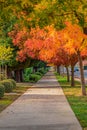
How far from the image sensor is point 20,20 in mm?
12562

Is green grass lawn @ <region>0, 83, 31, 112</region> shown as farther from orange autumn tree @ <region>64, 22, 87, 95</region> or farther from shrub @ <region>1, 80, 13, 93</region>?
orange autumn tree @ <region>64, 22, 87, 95</region>

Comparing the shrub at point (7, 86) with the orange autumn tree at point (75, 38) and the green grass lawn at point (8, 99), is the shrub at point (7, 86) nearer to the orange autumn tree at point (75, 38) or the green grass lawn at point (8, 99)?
the green grass lawn at point (8, 99)

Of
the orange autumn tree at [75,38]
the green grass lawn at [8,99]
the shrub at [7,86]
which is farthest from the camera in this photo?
the shrub at [7,86]

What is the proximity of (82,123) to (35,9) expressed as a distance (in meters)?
4.50

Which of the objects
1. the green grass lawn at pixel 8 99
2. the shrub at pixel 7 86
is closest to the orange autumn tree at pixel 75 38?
the green grass lawn at pixel 8 99

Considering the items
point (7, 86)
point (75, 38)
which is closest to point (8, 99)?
point (75, 38)

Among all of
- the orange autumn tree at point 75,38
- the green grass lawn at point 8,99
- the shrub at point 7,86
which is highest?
the orange autumn tree at point 75,38

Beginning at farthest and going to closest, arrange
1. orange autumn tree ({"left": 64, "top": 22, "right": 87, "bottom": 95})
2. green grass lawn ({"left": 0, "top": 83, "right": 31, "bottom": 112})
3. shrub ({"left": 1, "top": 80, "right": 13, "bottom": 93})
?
shrub ({"left": 1, "top": 80, "right": 13, "bottom": 93}) → orange autumn tree ({"left": 64, "top": 22, "right": 87, "bottom": 95}) → green grass lawn ({"left": 0, "top": 83, "right": 31, "bottom": 112})

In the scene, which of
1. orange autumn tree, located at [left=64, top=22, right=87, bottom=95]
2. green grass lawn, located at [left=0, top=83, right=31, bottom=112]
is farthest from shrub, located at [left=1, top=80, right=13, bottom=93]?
orange autumn tree, located at [left=64, top=22, right=87, bottom=95]

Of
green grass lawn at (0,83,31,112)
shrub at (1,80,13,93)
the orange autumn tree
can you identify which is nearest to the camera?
green grass lawn at (0,83,31,112)

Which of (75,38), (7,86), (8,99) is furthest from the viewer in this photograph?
(7,86)

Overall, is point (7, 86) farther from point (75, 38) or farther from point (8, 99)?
point (75, 38)

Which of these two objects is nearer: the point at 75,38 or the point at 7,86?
the point at 75,38

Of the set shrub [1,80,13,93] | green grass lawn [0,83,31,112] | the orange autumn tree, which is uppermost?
the orange autumn tree
